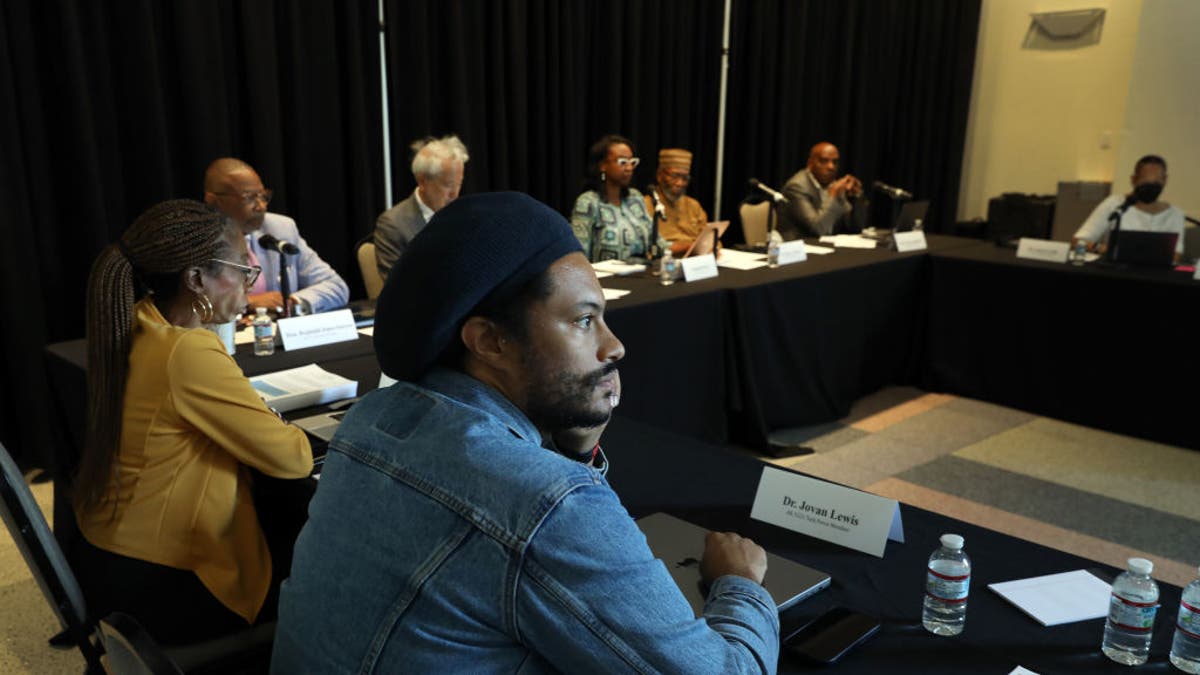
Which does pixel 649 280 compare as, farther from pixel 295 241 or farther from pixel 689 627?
pixel 689 627

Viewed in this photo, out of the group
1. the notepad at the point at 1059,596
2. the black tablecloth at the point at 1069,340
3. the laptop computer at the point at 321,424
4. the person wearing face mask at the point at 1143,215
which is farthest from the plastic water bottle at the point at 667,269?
the notepad at the point at 1059,596

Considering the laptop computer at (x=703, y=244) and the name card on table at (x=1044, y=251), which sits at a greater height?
the laptop computer at (x=703, y=244)

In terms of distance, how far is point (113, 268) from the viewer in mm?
1576

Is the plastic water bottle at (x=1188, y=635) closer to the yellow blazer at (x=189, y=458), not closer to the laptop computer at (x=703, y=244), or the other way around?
the yellow blazer at (x=189, y=458)

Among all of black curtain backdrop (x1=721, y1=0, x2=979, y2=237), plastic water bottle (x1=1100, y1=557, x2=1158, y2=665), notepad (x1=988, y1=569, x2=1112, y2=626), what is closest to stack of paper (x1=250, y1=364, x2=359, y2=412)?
notepad (x1=988, y1=569, x2=1112, y2=626)

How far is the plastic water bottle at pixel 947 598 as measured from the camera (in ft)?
3.48

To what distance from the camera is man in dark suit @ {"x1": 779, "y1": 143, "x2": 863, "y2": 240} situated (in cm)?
480

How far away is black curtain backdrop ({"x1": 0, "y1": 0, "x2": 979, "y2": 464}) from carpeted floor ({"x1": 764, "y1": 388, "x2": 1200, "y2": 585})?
2256mm

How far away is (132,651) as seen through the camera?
83cm

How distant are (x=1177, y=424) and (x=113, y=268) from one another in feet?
12.2

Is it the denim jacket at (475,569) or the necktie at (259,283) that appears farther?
the necktie at (259,283)

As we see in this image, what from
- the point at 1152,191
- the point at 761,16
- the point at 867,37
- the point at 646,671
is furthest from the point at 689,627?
the point at 867,37

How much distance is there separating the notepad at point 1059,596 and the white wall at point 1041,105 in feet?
20.5

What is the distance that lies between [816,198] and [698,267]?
167cm
